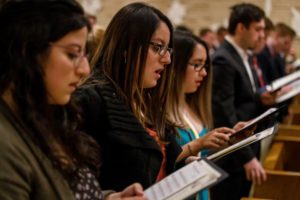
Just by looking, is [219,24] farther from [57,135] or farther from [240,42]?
[57,135]

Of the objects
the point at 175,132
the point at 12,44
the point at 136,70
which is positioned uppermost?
the point at 12,44

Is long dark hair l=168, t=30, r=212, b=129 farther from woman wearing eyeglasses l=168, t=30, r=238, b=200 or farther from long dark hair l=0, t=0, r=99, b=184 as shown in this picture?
long dark hair l=0, t=0, r=99, b=184

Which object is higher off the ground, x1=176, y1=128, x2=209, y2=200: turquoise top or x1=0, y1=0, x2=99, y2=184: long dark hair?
x1=0, y1=0, x2=99, y2=184: long dark hair

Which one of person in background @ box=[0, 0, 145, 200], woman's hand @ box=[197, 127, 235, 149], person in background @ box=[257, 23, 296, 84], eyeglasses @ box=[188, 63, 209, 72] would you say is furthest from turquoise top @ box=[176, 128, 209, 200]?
person in background @ box=[257, 23, 296, 84]

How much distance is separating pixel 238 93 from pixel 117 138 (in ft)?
6.48

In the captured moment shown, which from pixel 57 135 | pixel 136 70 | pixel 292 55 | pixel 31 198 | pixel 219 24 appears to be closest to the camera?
pixel 31 198

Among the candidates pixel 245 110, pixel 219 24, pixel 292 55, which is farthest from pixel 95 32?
pixel 219 24

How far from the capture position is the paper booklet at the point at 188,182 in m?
1.43

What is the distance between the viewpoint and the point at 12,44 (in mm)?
1285

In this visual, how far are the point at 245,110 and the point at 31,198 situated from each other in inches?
101

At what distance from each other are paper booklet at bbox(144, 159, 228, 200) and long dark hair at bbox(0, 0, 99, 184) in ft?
0.95

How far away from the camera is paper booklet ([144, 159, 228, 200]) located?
1.43 metres

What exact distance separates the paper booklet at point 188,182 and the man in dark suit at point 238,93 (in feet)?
5.07

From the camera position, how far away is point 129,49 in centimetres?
190
